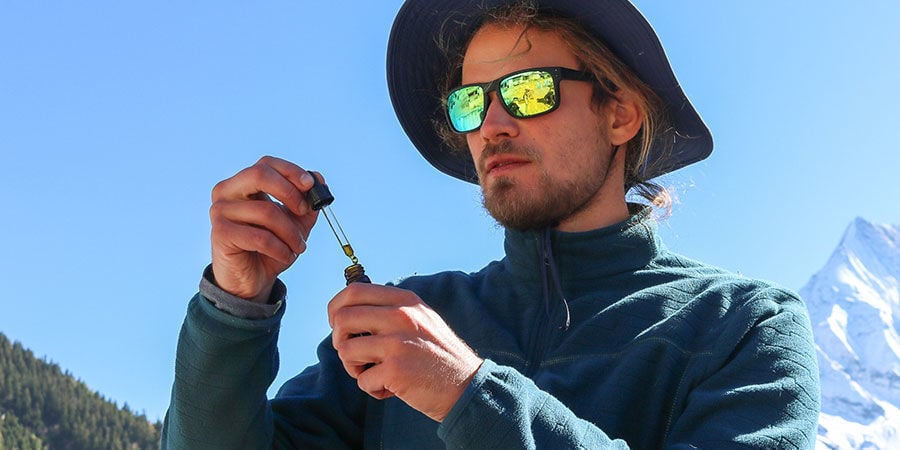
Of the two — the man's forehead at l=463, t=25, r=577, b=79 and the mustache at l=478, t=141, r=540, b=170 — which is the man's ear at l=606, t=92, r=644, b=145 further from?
the mustache at l=478, t=141, r=540, b=170

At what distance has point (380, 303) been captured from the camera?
2820 mm

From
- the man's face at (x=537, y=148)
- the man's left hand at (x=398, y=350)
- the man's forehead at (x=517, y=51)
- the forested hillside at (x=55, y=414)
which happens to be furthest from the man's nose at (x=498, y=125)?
the forested hillside at (x=55, y=414)

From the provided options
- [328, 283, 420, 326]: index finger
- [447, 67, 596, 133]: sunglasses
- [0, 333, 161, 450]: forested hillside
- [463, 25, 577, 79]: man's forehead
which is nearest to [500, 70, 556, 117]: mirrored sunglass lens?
[447, 67, 596, 133]: sunglasses

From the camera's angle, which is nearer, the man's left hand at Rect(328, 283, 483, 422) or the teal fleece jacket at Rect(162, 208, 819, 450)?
the man's left hand at Rect(328, 283, 483, 422)

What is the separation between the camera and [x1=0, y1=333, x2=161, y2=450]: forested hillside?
13900cm

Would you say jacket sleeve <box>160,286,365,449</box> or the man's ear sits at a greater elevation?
the man's ear

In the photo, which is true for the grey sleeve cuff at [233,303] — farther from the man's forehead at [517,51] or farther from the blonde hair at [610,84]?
the blonde hair at [610,84]

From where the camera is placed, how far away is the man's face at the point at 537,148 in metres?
4.37

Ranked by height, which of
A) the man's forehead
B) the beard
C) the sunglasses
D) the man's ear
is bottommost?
the beard

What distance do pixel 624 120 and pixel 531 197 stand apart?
2.86 ft

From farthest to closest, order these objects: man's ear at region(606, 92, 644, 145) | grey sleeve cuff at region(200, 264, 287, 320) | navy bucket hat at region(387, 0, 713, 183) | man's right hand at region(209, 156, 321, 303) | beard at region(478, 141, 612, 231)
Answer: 1. man's ear at region(606, 92, 644, 145)
2. navy bucket hat at region(387, 0, 713, 183)
3. beard at region(478, 141, 612, 231)
4. grey sleeve cuff at region(200, 264, 287, 320)
5. man's right hand at region(209, 156, 321, 303)

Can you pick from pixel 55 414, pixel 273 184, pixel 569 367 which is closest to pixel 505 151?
pixel 569 367

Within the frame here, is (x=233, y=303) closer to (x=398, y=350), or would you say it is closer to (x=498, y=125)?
(x=398, y=350)

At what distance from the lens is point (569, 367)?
3.90 metres
